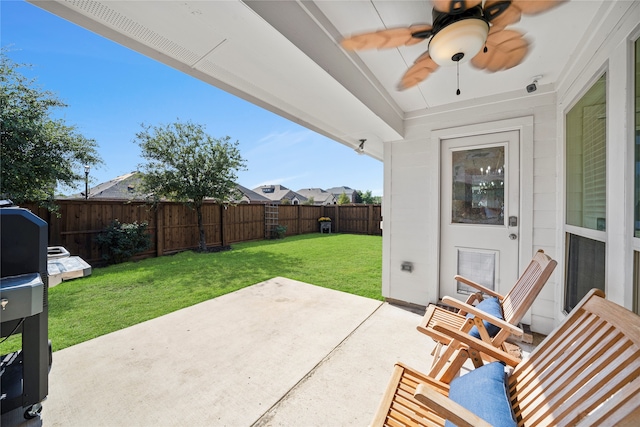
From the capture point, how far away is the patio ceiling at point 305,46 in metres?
1.29

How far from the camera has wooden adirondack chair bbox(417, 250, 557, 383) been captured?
147 centimetres

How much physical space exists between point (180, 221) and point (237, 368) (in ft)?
21.7

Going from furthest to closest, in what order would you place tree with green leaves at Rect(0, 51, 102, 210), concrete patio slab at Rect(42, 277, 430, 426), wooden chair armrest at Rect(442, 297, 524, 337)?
tree with green leaves at Rect(0, 51, 102, 210) < concrete patio slab at Rect(42, 277, 430, 426) < wooden chair armrest at Rect(442, 297, 524, 337)

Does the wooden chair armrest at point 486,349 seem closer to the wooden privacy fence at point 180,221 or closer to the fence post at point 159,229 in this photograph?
the wooden privacy fence at point 180,221

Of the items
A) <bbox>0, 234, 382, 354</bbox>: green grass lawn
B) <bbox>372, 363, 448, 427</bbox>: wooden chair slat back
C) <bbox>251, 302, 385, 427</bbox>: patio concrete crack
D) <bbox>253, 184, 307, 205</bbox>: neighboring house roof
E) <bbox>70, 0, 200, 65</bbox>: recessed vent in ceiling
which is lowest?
<bbox>251, 302, 385, 427</bbox>: patio concrete crack

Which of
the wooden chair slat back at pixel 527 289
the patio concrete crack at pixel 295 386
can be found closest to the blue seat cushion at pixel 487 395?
the wooden chair slat back at pixel 527 289

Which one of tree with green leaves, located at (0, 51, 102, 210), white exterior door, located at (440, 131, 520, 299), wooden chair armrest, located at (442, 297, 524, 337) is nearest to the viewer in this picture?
wooden chair armrest, located at (442, 297, 524, 337)

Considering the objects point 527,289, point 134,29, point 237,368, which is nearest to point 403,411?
point 527,289

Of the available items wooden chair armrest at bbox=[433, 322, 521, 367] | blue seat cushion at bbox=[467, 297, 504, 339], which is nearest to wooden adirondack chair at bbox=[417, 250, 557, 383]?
blue seat cushion at bbox=[467, 297, 504, 339]

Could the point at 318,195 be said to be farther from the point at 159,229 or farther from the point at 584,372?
the point at 584,372

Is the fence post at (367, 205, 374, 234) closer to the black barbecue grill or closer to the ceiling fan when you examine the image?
the ceiling fan

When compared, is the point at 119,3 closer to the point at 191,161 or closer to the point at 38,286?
the point at 38,286

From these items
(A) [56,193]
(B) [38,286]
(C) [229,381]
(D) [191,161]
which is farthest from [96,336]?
(D) [191,161]

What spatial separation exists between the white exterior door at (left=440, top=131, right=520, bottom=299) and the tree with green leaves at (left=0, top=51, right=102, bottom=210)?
6874 millimetres
